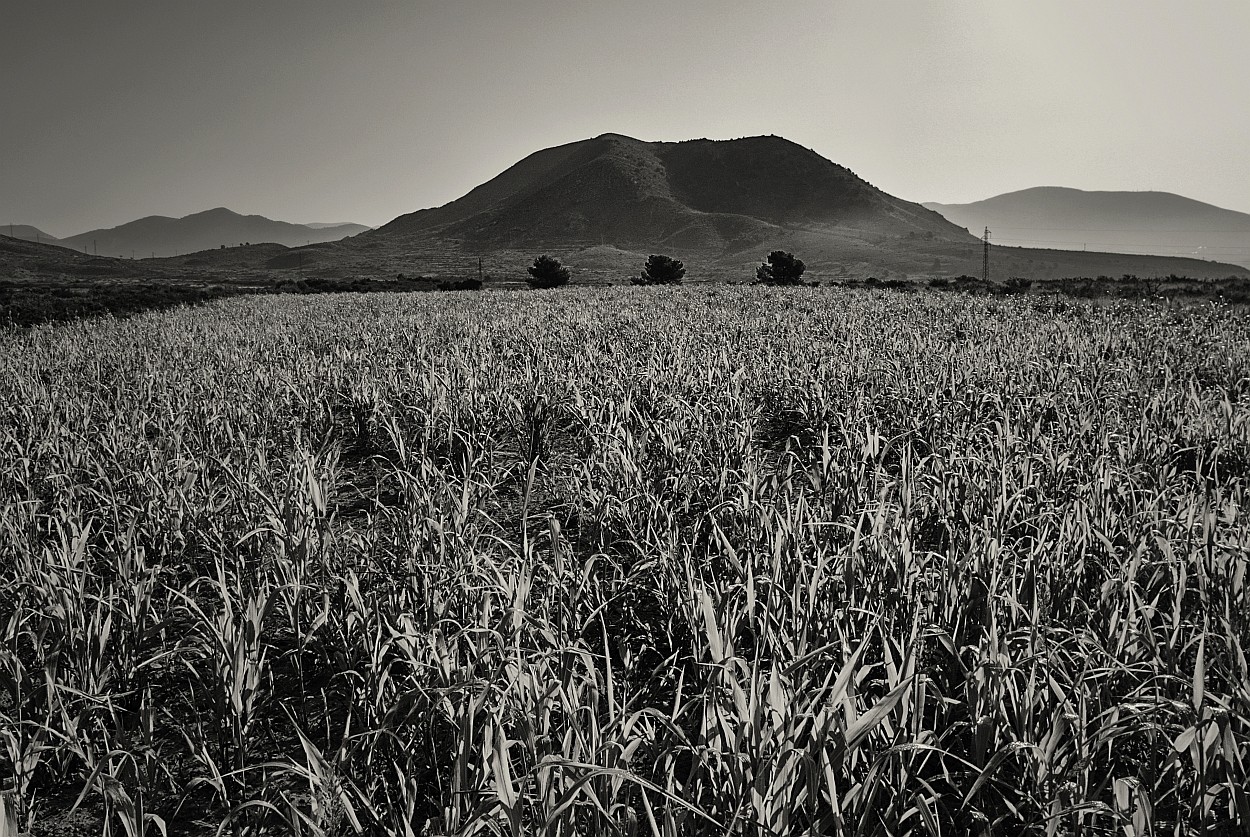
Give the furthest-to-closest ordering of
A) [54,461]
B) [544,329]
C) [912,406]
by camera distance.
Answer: [544,329], [912,406], [54,461]

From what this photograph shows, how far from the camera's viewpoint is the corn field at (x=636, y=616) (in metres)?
1.75

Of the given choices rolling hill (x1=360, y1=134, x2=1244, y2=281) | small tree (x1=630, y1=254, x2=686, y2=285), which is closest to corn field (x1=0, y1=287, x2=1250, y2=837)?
small tree (x1=630, y1=254, x2=686, y2=285)

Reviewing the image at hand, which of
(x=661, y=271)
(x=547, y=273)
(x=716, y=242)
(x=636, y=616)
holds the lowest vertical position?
(x=636, y=616)

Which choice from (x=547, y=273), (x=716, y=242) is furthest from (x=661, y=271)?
(x=716, y=242)

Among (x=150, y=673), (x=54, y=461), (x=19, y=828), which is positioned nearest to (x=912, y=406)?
(x=150, y=673)

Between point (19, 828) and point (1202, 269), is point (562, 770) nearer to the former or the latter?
point (19, 828)

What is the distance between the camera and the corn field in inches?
68.9

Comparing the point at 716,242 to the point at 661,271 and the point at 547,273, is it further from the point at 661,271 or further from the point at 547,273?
the point at 547,273

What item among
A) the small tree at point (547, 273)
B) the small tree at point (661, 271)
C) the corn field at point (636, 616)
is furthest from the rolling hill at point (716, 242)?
the corn field at point (636, 616)

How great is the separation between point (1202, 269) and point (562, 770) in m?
179

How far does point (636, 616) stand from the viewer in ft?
9.73

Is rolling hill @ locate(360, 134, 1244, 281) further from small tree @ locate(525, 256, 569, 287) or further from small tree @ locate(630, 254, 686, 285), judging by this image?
small tree @ locate(525, 256, 569, 287)

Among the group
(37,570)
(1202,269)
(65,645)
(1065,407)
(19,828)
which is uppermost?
(1202,269)

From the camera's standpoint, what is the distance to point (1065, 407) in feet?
18.7
